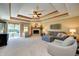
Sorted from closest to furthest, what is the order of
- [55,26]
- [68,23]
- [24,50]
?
[24,50], [68,23], [55,26]

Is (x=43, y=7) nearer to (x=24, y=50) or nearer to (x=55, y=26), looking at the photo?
(x=55, y=26)

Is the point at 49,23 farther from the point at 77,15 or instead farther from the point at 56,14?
the point at 77,15

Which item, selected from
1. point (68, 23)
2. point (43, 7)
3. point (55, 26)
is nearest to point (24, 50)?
point (43, 7)

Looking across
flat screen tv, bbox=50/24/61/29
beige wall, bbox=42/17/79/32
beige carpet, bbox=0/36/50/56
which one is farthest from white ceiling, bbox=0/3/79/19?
beige carpet, bbox=0/36/50/56

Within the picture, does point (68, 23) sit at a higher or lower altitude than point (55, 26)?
higher

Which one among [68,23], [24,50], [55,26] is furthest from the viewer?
[55,26]

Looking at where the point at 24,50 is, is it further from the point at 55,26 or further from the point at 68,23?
the point at 68,23

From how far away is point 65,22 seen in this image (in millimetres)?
5617

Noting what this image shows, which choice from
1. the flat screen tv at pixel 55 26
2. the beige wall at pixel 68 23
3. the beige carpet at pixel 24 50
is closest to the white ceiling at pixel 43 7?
the beige wall at pixel 68 23

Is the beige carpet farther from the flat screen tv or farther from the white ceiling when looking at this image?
the white ceiling

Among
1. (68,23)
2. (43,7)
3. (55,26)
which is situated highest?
(43,7)

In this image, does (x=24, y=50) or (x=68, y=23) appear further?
(x=68, y=23)

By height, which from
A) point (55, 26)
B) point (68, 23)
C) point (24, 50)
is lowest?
point (24, 50)

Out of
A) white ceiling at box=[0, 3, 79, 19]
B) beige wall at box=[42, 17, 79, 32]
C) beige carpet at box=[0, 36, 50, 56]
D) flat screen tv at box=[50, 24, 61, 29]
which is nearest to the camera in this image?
white ceiling at box=[0, 3, 79, 19]
